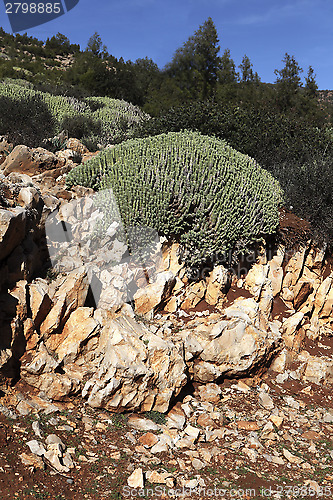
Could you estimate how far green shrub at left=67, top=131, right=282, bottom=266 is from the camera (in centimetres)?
716

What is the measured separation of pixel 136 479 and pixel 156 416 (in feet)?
4.08

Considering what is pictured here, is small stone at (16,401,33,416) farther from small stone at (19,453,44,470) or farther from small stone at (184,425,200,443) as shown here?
small stone at (184,425,200,443)

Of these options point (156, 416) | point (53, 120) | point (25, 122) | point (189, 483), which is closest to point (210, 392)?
point (156, 416)

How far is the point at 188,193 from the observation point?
736 cm

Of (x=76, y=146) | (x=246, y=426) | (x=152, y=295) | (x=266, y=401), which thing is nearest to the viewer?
(x=246, y=426)

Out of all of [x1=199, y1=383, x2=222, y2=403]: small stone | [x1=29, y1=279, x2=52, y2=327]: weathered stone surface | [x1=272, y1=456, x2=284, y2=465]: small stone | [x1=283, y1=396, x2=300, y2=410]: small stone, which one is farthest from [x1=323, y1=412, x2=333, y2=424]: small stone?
[x1=29, y1=279, x2=52, y2=327]: weathered stone surface

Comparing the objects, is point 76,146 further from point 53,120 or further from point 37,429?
point 37,429

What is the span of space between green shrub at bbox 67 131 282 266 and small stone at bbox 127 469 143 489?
3.82 metres

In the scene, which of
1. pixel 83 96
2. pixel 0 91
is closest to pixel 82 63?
pixel 83 96

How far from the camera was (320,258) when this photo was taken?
8664 millimetres

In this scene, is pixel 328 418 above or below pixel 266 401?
below

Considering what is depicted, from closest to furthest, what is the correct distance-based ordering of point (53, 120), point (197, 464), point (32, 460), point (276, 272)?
point (32, 460) < point (197, 464) < point (276, 272) < point (53, 120)

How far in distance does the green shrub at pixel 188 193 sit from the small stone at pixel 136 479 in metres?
3.82

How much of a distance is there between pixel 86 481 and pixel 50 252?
354cm
